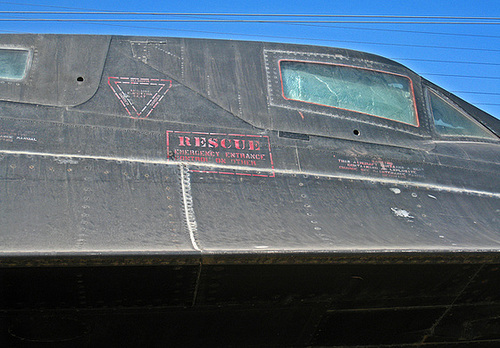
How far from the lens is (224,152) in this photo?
18.7 ft

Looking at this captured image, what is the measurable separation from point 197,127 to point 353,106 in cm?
188

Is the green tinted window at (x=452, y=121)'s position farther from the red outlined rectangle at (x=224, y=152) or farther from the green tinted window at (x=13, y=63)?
the green tinted window at (x=13, y=63)

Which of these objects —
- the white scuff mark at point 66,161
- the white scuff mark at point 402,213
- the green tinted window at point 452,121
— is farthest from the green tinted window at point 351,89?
the white scuff mark at point 66,161

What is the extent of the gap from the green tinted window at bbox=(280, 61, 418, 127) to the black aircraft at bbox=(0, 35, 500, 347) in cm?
2

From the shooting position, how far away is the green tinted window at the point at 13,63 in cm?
567

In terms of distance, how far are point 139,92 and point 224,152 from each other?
41.1 inches

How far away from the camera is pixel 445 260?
195 inches

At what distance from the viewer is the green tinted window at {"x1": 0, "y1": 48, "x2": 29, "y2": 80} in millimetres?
5672

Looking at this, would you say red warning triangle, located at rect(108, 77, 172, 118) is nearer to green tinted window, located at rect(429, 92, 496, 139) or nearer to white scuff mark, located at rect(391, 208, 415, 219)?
white scuff mark, located at rect(391, 208, 415, 219)

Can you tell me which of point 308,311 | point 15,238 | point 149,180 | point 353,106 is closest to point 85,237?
point 15,238

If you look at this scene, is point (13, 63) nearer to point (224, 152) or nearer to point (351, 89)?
point (224, 152)

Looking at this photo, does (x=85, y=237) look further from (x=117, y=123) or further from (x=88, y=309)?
(x=117, y=123)

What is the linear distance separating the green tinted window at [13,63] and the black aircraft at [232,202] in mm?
17

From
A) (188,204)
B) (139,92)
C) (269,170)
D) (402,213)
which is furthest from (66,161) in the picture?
→ (402,213)
